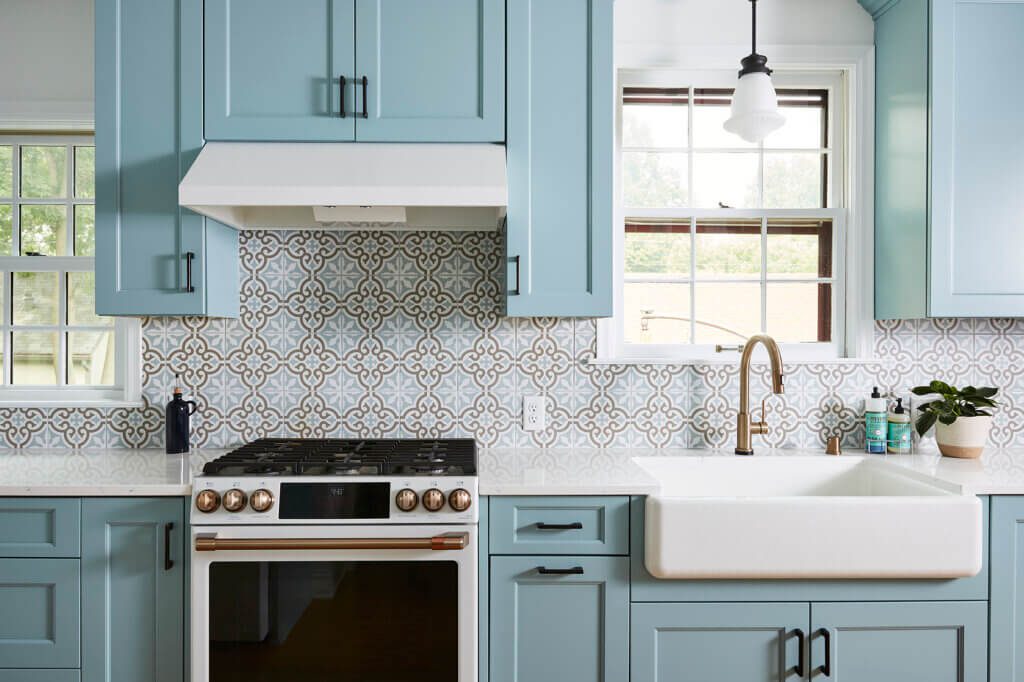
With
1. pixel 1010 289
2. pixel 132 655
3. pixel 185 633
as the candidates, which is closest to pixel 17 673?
pixel 132 655

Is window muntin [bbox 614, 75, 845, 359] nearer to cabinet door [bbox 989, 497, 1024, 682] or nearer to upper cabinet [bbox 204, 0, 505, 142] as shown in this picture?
upper cabinet [bbox 204, 0, 505, 142]

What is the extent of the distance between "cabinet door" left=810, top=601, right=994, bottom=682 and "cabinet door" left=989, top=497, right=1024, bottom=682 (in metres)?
0.03

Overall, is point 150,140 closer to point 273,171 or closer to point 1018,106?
point 273,171

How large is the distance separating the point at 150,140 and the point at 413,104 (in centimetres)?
84

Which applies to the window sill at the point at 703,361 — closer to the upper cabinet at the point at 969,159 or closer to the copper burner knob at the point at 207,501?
the upper cabinet at the point at 969,159

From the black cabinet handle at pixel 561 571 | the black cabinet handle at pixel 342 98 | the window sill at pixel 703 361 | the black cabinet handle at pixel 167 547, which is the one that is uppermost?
the black cabinet handle at pixel 342 98

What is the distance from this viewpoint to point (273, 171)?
203cm

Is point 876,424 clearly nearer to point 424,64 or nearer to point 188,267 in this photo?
point 424,64

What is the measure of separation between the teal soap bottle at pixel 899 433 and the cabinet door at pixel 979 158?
433 millimetres

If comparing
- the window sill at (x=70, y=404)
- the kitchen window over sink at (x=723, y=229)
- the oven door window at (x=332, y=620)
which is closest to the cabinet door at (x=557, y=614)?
the oven door window at (x=332, y=620)

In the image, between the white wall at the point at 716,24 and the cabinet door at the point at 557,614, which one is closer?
the cabinet door at the point at 557,614

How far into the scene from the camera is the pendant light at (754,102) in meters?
2.26

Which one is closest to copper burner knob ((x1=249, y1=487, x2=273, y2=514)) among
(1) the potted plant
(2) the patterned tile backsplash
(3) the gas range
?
(3) the gas range

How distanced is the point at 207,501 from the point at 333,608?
1.46 feet
